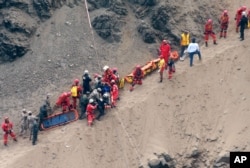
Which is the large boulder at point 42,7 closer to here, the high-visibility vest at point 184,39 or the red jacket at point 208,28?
the high-visibility vest at point 184,39

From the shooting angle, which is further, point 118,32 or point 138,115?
point 118,32

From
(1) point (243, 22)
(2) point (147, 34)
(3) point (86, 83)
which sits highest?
(1) point (243, 22)

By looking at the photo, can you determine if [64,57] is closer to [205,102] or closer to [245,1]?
[205,102]

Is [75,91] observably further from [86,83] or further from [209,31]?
[209,31]

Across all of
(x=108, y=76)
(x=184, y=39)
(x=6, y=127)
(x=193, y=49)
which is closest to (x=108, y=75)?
(x=108, y=76)

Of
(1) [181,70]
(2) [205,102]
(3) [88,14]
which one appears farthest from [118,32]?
(2) [205,102]

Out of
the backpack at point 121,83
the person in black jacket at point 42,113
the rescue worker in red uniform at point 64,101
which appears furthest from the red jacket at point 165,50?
the person in black jacket at point 42,113

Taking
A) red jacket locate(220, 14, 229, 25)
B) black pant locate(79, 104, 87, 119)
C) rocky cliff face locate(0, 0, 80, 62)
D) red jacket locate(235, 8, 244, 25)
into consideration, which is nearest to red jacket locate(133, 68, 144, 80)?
black pant locate(79, 104, 87, 119)

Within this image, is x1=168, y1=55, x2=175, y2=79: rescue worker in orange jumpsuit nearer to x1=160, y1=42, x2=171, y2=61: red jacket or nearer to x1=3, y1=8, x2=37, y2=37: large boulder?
x1=160, y1=42, x2=171, y2=61: red jacket
